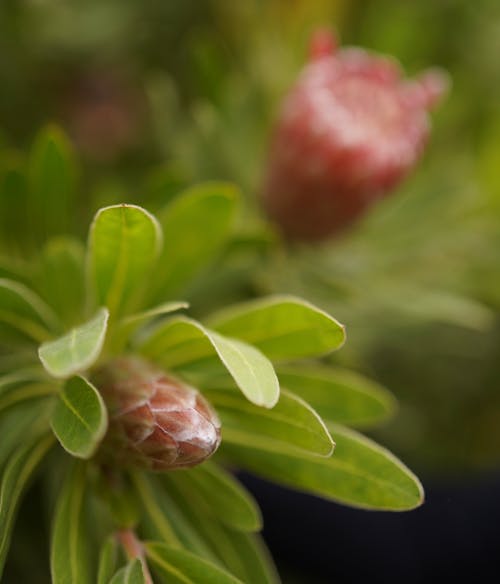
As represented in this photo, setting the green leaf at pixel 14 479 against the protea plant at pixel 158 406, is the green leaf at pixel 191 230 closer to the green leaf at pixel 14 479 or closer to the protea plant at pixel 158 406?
the protea plant at pixel 158 406

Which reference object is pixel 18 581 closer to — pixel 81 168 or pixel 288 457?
pixel 288 457

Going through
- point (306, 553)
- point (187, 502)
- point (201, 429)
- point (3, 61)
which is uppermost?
point (3, 61)

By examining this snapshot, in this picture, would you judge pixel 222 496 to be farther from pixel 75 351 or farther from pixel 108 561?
pixel 75 351

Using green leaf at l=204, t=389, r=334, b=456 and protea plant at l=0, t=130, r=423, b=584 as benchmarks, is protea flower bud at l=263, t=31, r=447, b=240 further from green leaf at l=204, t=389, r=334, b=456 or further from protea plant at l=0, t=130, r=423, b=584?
green leaf at l=204, t=389, r=334, b=456

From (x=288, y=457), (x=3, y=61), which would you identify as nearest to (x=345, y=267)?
(x=288, y=457)

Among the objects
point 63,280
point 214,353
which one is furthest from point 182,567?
point 63,280

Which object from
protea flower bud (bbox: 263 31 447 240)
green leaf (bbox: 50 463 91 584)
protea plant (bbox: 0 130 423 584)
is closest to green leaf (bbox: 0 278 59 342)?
protea plant (bbox: 0 130 423 584)

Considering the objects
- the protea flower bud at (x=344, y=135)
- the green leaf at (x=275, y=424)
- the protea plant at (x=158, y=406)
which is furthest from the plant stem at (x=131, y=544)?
the protea flower bud at (x=344, y=135)
